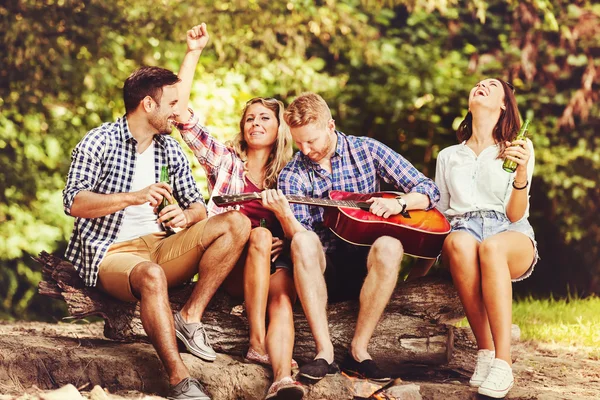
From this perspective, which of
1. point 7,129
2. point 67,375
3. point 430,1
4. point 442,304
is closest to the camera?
point 67,375

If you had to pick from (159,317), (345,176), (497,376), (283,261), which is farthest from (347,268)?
(159,317)

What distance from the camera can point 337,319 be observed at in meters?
3.82

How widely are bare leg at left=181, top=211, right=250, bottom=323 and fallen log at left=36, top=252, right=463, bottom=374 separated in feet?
0.68

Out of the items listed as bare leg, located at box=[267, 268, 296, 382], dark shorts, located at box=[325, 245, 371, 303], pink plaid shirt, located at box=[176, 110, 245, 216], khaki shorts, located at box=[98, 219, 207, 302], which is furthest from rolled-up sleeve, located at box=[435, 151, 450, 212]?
khaki shorts, located at box=[98, 219, 207, 302]

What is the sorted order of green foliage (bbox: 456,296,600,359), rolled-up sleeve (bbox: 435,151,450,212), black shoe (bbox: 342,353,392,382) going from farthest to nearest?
green foliage (bbox: 456,296,600,359) < rolled-up sleeve (bbox: 435,151,450,212) < black shoe (bbox: 342,353,392,382)

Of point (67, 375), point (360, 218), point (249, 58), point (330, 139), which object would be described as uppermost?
point (249, 58)

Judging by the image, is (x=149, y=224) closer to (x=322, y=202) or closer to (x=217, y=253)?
(x=217, y=253)

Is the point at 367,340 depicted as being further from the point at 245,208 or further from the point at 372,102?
the point at 372,102

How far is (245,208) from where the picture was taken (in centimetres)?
391

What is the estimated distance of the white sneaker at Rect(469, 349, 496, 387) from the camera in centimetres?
357

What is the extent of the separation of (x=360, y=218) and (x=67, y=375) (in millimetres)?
1405

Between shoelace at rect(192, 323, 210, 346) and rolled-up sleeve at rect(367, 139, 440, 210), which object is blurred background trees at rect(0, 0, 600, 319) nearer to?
rolled-up sleeve at rect(367, 139, 440, 210)

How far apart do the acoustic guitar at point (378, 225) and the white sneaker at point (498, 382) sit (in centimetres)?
59

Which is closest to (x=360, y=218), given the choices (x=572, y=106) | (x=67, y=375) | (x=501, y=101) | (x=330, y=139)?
(x=330, y=139)
